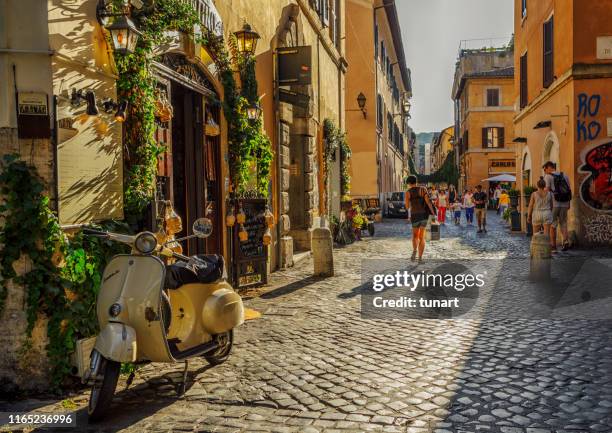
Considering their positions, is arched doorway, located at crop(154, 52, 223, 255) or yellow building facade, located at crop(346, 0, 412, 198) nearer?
arched doorway, located at crop(154, 52, 223, 255)

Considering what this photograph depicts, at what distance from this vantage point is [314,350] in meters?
5.37

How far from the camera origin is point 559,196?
13234 millimetres

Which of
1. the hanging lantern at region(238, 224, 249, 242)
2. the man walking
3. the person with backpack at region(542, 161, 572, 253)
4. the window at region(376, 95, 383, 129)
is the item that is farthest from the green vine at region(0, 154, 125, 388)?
the window at region(376, 95, 383, 129)

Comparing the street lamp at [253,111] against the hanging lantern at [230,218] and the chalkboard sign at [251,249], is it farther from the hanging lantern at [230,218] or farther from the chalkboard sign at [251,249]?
the hanging lantern at [230,218]

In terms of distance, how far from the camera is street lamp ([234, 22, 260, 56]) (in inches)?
345

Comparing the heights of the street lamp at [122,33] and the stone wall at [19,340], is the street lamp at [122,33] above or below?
above

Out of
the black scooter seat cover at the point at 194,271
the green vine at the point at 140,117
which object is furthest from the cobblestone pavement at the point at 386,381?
the green vine at the point at 140,117

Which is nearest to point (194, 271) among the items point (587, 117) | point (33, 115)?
point (33, 115)

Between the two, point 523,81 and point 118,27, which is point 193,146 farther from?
point 523,81

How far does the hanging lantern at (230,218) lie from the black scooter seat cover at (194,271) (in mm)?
3475

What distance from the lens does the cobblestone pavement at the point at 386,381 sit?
3.68 meters

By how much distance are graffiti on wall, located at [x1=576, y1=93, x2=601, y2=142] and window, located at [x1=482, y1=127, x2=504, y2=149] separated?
30842 mm

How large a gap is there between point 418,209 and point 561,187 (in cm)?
425

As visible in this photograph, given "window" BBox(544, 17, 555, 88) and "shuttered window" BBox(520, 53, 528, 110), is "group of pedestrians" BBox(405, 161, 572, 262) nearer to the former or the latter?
"window" BBox(544, 17, 555, 88)
